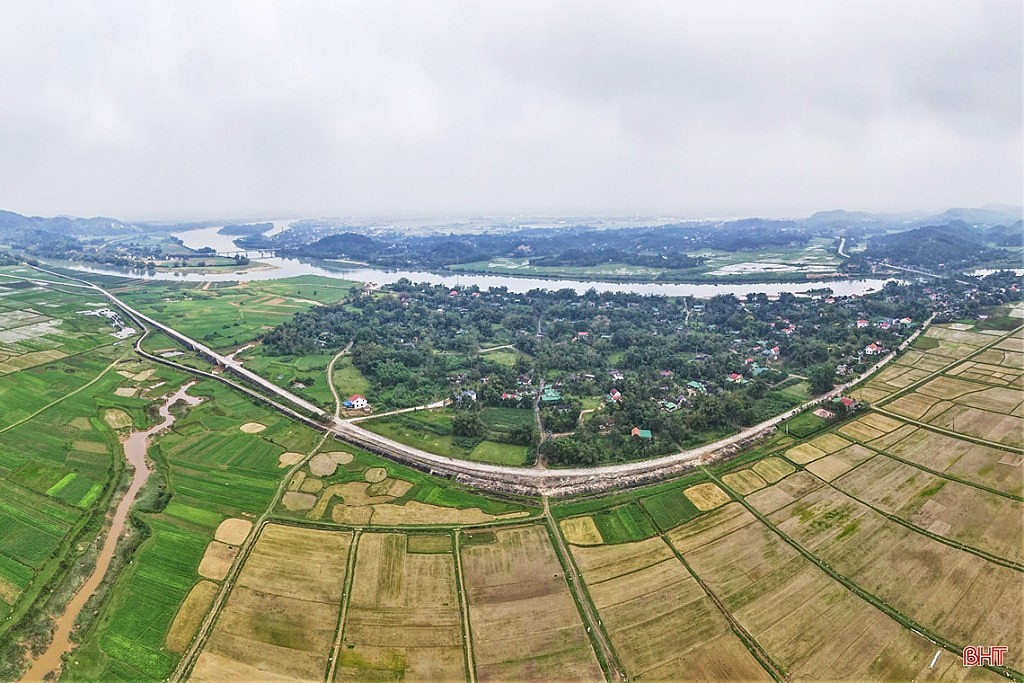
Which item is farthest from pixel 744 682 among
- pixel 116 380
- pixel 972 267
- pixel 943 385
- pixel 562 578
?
pixel 972 267

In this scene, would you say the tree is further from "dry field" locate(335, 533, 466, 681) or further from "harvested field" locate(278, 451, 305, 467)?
"harvested field" locate(278, 451, 305, 467)

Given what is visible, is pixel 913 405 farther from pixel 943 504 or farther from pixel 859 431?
pixel 943 504

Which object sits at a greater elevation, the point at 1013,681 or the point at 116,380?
the point at 116,380

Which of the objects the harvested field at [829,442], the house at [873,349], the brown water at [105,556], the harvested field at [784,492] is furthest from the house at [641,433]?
the brown water at [105,556]

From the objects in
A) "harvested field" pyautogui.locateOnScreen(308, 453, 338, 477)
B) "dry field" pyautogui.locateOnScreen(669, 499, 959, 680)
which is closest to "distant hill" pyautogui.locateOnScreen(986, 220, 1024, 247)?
"dry field" pyautogui.locateOnScreen(669, 499, 959, 680)

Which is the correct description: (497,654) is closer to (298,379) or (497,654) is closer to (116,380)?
(298,379)

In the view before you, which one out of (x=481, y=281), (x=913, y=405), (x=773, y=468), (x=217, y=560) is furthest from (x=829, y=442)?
(x=481, y=281)

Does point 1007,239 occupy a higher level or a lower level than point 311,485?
higher
